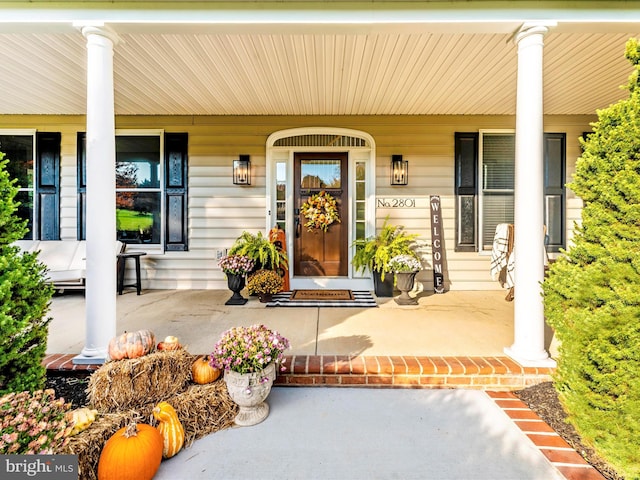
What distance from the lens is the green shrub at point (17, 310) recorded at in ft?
5.14

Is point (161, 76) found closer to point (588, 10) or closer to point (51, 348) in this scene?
point (51, 348)

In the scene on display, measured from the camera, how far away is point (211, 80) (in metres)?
3.68

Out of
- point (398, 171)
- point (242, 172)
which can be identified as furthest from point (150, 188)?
point (398, 171)

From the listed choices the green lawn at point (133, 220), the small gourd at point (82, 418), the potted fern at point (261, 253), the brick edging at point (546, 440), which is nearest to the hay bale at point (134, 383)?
the small gourd at point (82, 418)

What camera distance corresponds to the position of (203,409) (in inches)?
71.3

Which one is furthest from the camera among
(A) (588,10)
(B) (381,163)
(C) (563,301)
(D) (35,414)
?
(B) (381,163)

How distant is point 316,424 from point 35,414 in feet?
4.11

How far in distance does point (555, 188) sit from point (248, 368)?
5.04m

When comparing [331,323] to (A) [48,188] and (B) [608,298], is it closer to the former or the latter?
(B) [608,298]

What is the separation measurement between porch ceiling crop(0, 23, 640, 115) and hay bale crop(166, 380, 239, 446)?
2.51m

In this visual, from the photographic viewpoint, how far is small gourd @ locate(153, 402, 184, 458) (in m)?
1.57

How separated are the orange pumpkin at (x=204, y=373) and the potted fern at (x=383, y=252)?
8.67ft

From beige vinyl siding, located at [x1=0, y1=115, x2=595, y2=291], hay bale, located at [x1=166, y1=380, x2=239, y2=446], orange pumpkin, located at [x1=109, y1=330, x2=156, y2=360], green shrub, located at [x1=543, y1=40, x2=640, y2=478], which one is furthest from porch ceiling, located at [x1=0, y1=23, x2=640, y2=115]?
hay bale, located at [x1=166, y1=380, x2=239, y2=446]

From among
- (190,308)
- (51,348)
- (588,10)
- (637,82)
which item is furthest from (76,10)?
(588,10)
